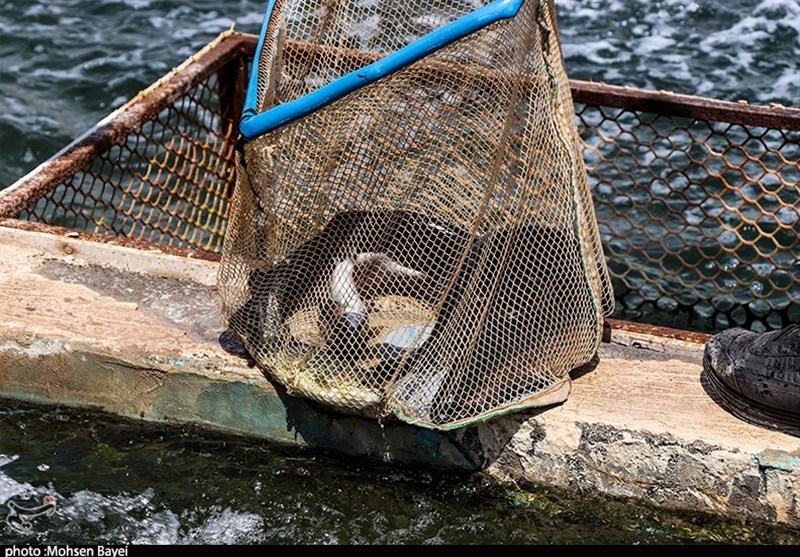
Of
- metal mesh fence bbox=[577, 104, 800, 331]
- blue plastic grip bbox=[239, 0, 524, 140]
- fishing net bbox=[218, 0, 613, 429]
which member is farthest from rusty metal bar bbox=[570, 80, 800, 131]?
blue plastic grip bbox=[239, 0, 524, 140]

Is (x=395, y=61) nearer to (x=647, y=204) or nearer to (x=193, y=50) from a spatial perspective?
(x=647, y=204)

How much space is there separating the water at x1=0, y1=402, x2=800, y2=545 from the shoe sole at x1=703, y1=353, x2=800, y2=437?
30 cm

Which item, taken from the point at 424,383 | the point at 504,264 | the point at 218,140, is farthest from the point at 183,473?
the point at 218,140

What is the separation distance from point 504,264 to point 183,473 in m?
1.19

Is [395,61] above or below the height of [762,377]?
above

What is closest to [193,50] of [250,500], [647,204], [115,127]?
[115,127]

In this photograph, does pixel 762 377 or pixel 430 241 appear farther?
pixel 430 241

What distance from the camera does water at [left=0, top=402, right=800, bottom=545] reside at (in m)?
3.23

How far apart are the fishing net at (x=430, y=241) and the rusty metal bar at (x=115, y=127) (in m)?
1.13

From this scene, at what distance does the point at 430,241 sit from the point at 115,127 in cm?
182

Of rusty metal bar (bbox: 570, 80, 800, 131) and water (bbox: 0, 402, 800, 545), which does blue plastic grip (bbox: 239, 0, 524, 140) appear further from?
rusty metal bar (bbox: 570, 80, 800, 131)

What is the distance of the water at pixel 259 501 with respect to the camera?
3227 millimetres

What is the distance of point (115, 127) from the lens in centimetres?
458

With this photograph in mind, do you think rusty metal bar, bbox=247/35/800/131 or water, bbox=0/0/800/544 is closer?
water, bbox=0/0/800/544
